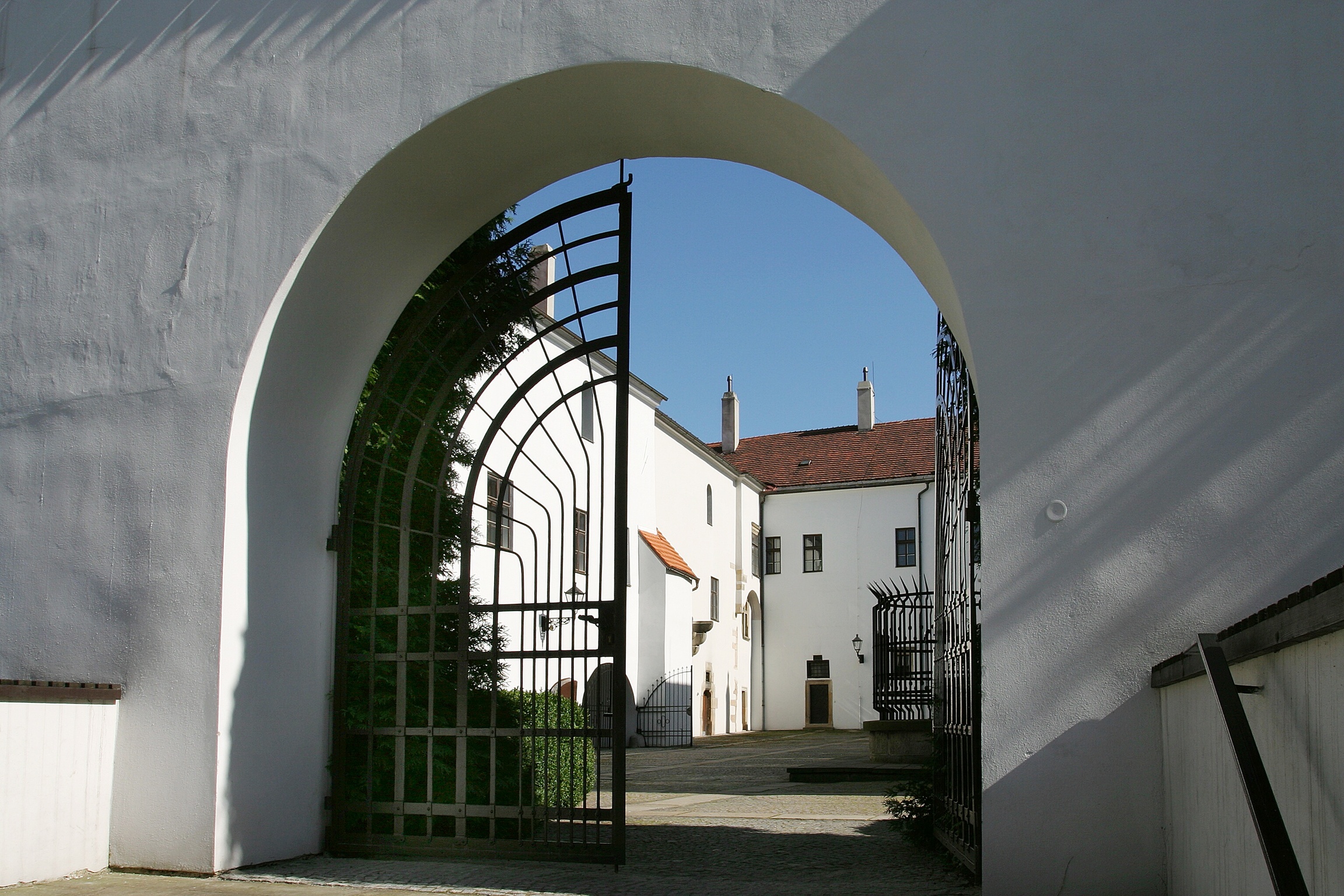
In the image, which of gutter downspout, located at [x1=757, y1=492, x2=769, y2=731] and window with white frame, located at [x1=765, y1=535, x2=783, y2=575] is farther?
window with white frame, located at [x1=765, y1=535, x2=783, y2=575]

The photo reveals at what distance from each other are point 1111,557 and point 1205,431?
2.02ft

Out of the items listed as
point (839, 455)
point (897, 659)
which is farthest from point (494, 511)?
point (839, 455)

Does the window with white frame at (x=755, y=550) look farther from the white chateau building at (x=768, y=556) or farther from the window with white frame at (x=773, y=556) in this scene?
the window with white frame at (x=773, y=556)

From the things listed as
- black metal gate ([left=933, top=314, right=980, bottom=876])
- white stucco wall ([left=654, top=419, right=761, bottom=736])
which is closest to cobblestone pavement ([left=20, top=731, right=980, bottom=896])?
black metal gate ([left=933, top=314, right=980, bottom=876])

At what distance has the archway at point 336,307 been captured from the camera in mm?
5625

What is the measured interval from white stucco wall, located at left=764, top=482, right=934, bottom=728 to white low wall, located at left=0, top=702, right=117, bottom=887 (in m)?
32.1

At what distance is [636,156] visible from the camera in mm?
6473

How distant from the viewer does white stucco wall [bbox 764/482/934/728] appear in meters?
36.8

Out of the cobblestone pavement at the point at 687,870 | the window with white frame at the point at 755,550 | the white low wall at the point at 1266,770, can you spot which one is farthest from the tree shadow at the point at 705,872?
the window with white frame at the point at 755,550

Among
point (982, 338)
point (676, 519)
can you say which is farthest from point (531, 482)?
point (982, 338)

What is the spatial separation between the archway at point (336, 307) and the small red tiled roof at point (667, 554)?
22598 mm

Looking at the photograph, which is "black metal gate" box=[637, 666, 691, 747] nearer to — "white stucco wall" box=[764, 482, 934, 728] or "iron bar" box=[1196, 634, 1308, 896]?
"white stucco wall" box=[764, 482, 934, 728]

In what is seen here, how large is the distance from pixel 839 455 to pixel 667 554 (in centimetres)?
1248

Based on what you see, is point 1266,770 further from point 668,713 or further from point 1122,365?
point 668,713
